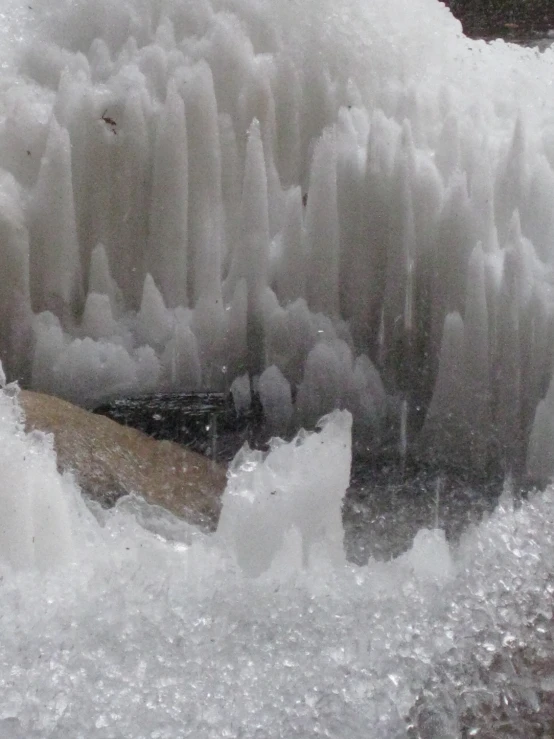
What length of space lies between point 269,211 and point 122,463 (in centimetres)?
105

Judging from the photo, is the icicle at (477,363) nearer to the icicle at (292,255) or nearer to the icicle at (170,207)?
the icicle at (292,255)

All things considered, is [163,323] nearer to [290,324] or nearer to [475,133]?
[290,324]

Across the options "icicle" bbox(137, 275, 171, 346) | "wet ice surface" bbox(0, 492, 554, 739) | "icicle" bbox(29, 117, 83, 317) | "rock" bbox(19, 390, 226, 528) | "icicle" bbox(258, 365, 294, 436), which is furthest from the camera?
"icicle" bbox(258, 365, 294, 436)

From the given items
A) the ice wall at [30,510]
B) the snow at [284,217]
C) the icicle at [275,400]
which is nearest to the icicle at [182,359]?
the snow at [284,217]

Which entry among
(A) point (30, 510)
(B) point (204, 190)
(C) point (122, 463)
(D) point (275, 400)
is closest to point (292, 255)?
(B) point (204, 190)

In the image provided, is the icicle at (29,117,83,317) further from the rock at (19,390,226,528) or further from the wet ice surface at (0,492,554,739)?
the wet ice surface at (0,492,554,739)

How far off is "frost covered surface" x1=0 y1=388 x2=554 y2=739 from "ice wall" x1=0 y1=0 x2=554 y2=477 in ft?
2.98

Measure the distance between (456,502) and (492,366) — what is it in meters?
0.47

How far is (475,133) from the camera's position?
11.8 ft

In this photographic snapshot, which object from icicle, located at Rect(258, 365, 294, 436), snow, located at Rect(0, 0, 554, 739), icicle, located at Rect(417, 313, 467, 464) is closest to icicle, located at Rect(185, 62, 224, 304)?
snow, located at Rect(0, 0, 554, 739)

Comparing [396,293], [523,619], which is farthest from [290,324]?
[523,619]

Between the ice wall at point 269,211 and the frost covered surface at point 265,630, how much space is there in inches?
35.8

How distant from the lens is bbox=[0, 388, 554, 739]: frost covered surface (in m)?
2.07

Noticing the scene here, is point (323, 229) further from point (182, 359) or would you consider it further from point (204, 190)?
point (182, 359)
